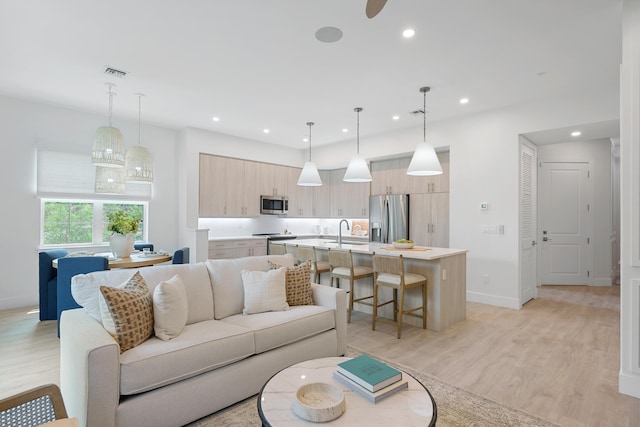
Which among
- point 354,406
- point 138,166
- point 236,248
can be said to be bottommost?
point 354,406

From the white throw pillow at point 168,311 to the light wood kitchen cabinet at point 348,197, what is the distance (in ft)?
17.2

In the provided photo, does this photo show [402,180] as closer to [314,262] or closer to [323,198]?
[323,198]

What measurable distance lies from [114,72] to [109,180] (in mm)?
1495

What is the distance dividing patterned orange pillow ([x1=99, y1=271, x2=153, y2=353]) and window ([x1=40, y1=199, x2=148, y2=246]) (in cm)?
397

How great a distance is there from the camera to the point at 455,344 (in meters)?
3.43

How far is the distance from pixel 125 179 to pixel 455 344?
4651 millimetres

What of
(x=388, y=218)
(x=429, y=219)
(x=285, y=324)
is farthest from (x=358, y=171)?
(x=285, y=324)

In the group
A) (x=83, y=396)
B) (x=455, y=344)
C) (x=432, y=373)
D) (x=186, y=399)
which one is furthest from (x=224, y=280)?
(x=455, y=344)

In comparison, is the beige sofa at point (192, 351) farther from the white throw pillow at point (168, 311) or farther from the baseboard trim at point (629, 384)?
the baseboard trim at point (629, 384)

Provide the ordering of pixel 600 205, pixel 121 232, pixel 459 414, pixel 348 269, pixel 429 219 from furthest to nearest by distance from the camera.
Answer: pixel 600 205 → pixel 429 219 → pixel 348 269 → pixel 121 232 → pixel 459 414

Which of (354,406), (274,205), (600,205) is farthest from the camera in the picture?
(274,205)

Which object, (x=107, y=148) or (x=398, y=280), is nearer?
(x=398, y=280)

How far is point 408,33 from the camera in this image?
9.75ft

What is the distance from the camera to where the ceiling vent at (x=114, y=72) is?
374 cm
